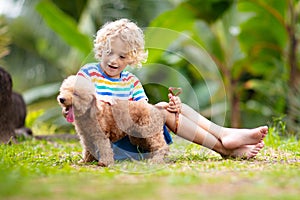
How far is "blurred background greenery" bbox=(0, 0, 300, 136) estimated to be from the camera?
9.12m

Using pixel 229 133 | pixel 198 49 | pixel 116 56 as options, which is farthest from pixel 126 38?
pixel 198 49

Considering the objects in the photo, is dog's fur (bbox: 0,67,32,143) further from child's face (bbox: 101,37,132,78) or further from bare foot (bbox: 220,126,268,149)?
bare foot (bbox: 220,126,268,149)

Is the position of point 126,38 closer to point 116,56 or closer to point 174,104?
point 116,56

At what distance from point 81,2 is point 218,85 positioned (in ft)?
13.7

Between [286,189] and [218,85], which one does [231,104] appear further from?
[286,189]

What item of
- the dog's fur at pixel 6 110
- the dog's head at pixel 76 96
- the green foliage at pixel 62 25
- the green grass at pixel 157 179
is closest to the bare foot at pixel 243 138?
the green grass at pixel 157 179

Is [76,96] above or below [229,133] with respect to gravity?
below

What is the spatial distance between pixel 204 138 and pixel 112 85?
903 millimetres

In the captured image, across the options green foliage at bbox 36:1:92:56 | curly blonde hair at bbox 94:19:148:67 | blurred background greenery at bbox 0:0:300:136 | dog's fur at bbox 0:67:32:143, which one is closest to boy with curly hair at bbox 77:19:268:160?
curly blonde hair at bbox 94:19:148:67

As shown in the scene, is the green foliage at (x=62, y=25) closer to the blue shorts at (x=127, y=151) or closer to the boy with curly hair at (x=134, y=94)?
the boy with curly hair at (x=134, y=94)

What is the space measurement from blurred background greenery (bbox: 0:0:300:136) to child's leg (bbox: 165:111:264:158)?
66 centimetres

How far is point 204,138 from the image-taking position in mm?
4195

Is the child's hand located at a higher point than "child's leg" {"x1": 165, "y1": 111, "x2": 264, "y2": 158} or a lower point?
higher

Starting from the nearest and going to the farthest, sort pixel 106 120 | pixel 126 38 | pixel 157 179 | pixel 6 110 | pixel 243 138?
pixel 157 179 → pixel 106 120 → pixel 126 38 → pixel 243 138 → pixel 6 110
